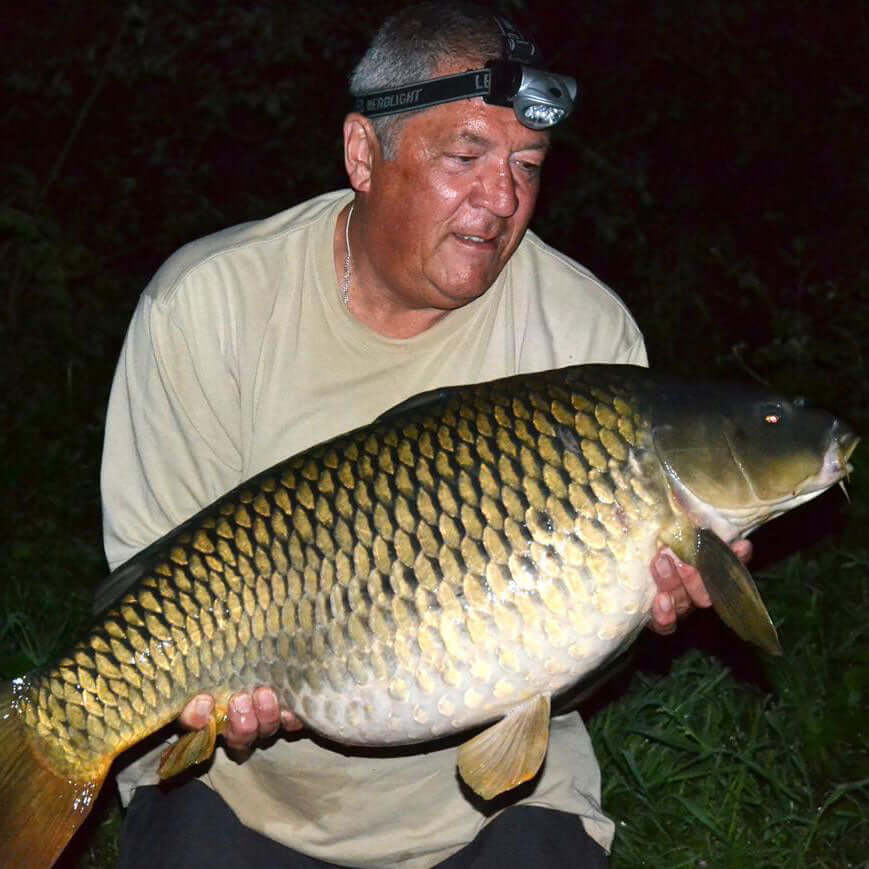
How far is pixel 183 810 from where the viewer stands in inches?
99.0

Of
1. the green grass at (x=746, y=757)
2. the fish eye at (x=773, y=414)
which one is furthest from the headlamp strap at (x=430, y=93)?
the green grass at (x=746, y=757)

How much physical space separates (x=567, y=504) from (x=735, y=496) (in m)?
0.26

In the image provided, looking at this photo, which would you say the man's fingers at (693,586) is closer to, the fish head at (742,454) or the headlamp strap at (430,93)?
the fish head at (742,454)

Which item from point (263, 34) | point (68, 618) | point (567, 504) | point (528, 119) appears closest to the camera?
point (567, 504)

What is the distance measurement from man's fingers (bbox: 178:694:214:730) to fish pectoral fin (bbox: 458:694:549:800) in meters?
0.37

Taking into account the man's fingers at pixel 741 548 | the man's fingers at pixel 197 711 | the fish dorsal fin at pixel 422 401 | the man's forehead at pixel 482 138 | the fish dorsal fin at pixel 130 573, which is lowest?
the man's fingers at pixel 197 711

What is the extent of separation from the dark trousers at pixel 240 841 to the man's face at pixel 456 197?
2.82 ft

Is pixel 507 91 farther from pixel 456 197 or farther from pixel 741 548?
pixel 741 548

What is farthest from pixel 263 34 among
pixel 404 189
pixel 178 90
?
pixel 404 189

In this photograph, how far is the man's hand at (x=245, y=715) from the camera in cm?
216

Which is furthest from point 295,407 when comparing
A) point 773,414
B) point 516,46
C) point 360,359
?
point 773,414

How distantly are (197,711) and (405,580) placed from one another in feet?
1.18

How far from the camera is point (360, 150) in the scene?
2553 millimetres

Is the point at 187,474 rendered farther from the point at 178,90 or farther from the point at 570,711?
the point at 178,90
